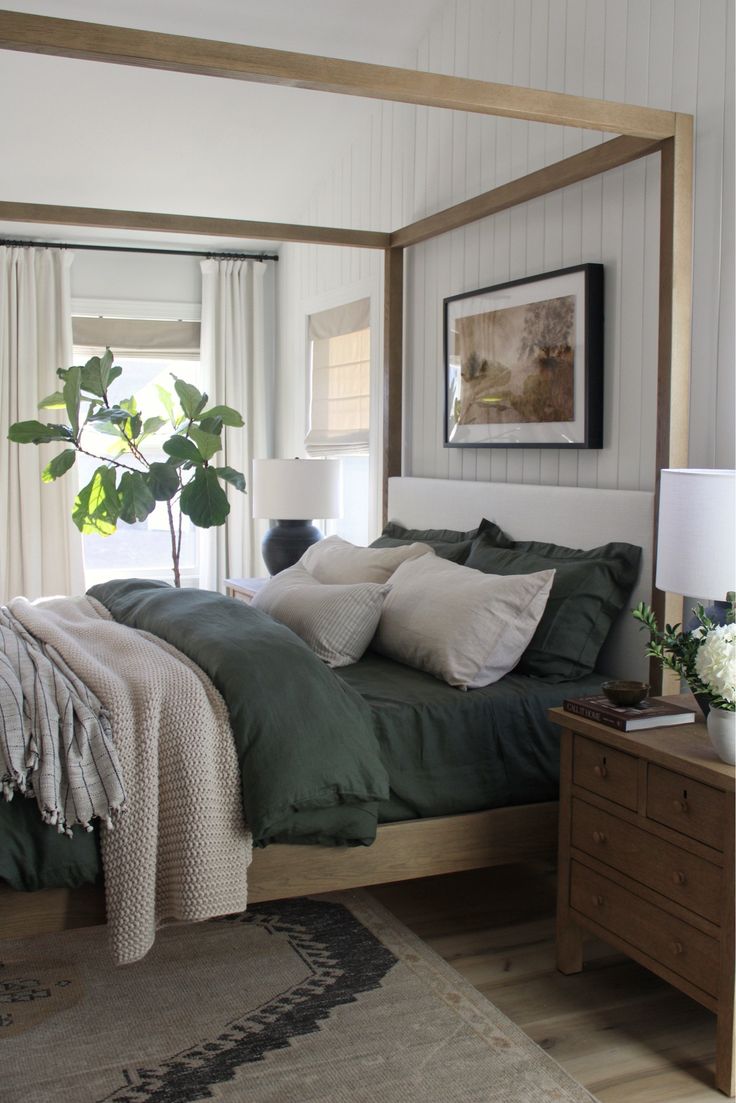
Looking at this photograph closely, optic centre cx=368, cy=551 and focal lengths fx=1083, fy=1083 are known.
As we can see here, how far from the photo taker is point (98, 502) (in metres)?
5.26

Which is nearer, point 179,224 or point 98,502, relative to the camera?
point 179,224

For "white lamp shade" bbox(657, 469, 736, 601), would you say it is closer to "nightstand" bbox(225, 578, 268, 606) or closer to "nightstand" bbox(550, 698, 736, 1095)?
"nightstand" bbox(550, 698, 736, 1095)

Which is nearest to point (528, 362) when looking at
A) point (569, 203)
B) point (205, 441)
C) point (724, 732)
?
point (569, 203)

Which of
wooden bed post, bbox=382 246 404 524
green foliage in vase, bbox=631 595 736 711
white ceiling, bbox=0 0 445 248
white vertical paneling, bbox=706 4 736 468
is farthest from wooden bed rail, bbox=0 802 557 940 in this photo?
white ceiling, bbox=0 0 445 248

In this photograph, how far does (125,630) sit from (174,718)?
0.69 metres

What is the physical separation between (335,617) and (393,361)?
1874mm

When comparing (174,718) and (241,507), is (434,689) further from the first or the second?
(241,507)

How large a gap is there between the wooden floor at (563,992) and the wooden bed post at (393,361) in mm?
2111

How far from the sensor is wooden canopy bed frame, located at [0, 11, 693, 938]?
2422 mm

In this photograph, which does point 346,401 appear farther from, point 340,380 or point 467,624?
point 467,624

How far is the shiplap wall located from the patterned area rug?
164 centimetres

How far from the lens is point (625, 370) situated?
11.4 ft

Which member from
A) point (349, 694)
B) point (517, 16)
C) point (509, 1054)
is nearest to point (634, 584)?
point (349, 694)

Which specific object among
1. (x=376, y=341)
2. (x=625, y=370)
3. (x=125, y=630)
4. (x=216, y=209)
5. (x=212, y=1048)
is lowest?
(x=212, y=1048)
